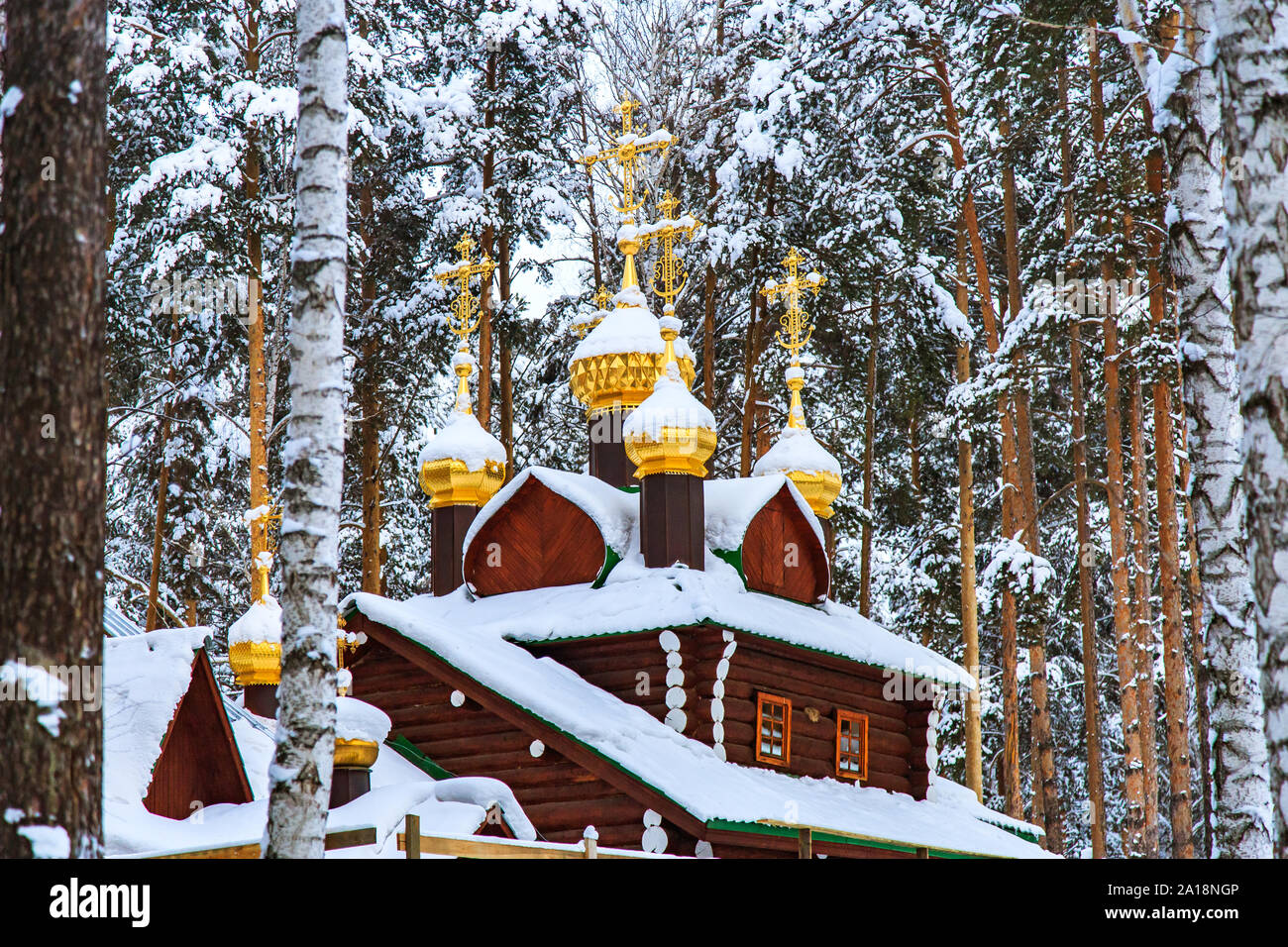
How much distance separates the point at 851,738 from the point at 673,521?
12.7ft

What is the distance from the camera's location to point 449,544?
22.0 metres

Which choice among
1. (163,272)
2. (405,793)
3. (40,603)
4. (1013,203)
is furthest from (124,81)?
(40,603)

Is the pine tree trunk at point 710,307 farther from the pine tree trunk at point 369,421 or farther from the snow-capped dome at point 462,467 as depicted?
the pine tree trunk at point 369,421

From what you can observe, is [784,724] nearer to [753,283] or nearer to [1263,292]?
[753,283]

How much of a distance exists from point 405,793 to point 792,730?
5.56m

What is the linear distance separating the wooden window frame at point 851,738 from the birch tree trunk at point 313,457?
1210cm

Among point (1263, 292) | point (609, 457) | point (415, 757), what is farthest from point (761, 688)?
point (1263, 292)

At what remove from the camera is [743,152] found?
2402 centimetres

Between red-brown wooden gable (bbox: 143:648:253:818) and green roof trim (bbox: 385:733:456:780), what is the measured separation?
229 cm

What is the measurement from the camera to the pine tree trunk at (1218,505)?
789 centimetres

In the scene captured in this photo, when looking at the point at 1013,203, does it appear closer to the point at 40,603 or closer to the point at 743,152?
→ the point at 743,152

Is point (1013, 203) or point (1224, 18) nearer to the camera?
point (1224, 18)
